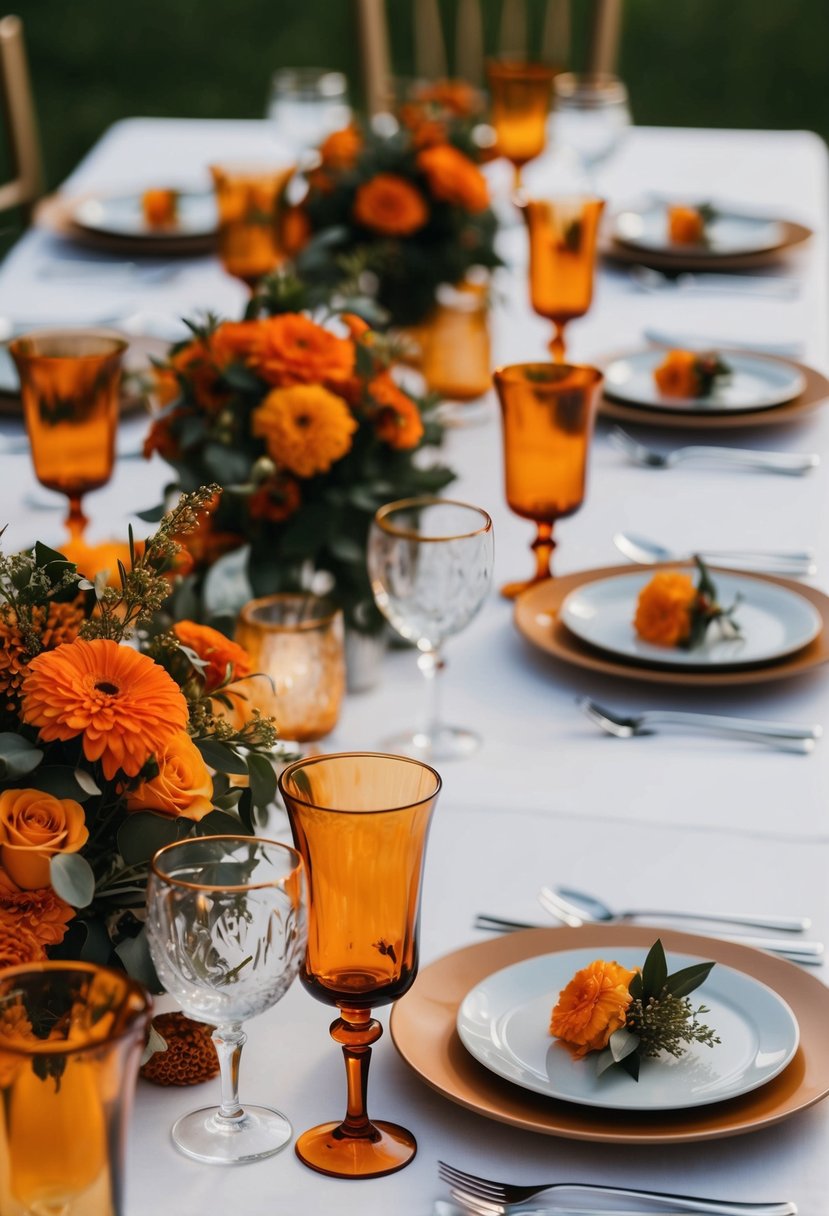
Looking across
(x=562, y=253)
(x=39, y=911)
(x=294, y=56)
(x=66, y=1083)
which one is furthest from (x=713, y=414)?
(x=294, y=56)

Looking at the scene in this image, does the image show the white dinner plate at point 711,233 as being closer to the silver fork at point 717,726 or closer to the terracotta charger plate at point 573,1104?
the silver fork at point 717,726

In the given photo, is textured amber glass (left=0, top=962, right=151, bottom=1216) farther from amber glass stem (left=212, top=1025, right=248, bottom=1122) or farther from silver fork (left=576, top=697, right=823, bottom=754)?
silver fork (left=576, top=697, right=823, bottom=754)

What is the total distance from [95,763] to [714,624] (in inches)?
27.6

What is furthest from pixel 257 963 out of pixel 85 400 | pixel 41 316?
pixel 41 316

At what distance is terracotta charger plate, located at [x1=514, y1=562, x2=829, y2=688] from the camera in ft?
4.52

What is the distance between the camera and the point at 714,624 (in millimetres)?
1449

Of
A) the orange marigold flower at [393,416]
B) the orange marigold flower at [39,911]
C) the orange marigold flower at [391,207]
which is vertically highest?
the orange marigold flower at [391,207]

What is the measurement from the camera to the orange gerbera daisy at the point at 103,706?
0.86m

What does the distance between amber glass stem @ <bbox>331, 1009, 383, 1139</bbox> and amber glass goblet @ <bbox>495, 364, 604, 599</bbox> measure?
74 centimetres

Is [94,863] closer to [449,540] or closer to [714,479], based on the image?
[449,540]

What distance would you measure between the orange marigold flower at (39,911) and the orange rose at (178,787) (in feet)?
0.21

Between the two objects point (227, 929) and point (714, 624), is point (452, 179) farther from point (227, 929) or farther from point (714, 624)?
point (227, 929)

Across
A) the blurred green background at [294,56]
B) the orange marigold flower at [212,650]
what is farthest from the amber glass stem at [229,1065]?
the blurred green background at [294,56]

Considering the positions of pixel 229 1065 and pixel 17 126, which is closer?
pixel 229 1065
